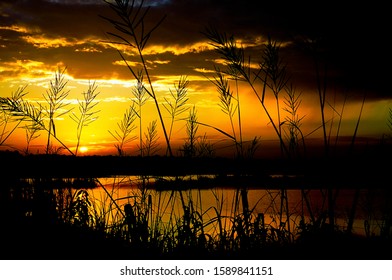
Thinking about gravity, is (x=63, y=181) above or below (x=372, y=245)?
above

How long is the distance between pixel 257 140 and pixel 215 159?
0.88 meters

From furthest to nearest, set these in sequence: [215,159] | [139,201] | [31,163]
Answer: [31,163], [215,159], [139,201]

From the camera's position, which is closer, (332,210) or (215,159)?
(332,210)

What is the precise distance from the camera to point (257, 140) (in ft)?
12.2

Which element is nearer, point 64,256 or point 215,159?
point 64,256

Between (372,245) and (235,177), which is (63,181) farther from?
(372,245)

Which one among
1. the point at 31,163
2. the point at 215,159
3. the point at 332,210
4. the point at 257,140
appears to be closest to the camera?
the point at 332,210
